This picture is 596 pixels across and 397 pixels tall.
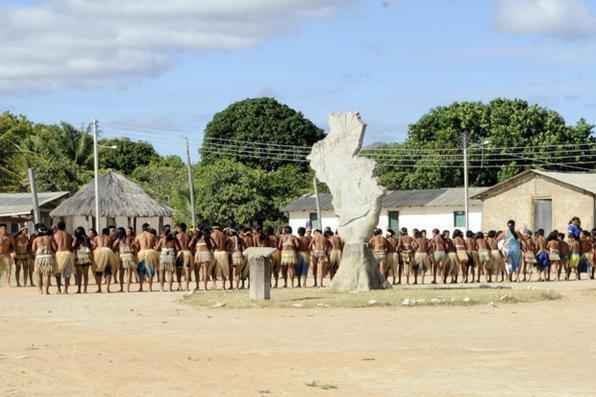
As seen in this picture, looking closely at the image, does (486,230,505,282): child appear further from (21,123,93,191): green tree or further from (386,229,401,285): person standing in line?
(21,123,93,191): green tree

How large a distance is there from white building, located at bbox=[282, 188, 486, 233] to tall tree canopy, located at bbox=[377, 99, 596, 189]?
560 centimetres

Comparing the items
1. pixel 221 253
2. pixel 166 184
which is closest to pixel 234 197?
pixel 166 184

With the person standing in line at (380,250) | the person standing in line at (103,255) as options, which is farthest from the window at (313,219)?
the person standing in line at (103,255)

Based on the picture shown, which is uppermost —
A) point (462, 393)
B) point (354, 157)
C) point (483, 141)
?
point (483, 141)

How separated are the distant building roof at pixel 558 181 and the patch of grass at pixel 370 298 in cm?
2544

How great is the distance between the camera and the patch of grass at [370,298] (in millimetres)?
23234

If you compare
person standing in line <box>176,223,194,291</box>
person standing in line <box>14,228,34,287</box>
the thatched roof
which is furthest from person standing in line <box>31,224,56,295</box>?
the thatched roof

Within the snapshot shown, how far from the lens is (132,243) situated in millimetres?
29312

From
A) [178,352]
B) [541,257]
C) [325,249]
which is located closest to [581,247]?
[541,257]

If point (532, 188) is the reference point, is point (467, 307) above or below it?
below

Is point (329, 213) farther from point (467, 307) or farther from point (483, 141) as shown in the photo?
point (467, 307)

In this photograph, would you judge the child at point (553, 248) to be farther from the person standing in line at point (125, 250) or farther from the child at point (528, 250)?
the person standing in line at point (125, 250)

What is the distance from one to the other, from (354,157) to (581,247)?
10504 mm

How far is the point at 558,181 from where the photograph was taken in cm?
5200
